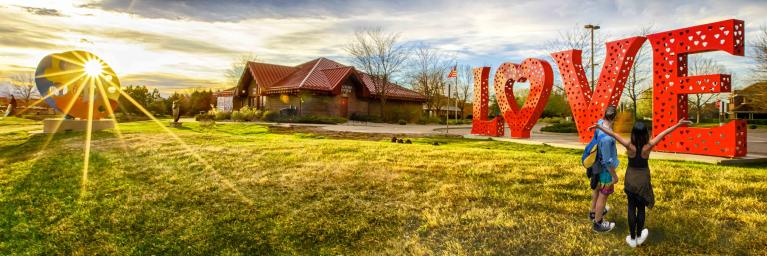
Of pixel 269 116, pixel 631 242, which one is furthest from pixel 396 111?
pixel 631 242

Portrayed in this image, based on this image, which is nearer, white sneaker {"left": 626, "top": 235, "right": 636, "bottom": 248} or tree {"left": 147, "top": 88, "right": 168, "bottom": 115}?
white sneaker {"left": 626, "top": 235, "right": 636, "bottom": 248}

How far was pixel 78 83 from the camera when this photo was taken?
20781 millimetres

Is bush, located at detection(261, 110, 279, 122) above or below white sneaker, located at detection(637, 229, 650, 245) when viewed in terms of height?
above

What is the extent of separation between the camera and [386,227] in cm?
612

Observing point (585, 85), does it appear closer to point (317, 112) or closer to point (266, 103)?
point (317, 112)

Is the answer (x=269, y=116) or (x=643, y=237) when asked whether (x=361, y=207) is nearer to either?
(x=643, y=237)

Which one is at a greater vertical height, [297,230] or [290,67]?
[290,67]

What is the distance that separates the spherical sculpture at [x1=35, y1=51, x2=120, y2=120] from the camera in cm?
2005

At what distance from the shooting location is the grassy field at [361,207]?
5484 millimetres

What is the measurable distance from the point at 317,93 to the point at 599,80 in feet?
87.2

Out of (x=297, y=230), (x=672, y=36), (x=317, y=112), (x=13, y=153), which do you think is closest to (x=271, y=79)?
(x=317, y=112)

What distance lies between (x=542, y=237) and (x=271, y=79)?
39690mm

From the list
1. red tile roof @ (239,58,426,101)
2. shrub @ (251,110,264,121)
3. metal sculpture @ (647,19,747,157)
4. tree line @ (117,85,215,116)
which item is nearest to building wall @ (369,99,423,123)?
red tile roof @ (239,58,426,101)

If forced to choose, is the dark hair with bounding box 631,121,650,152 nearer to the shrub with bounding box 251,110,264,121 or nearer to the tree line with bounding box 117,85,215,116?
the shrub with bounding box 251,110,264,121
